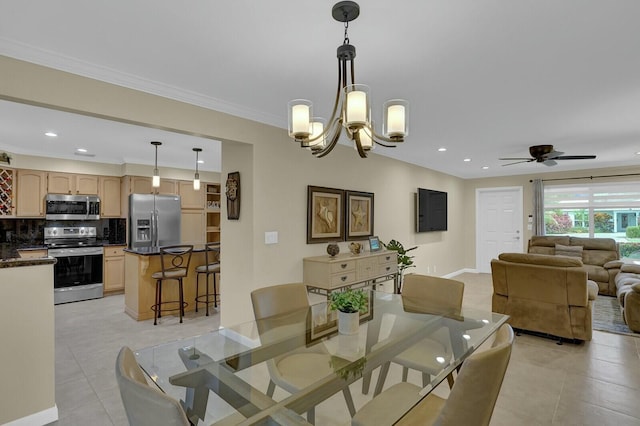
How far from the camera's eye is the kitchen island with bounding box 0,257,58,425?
81.1 inches

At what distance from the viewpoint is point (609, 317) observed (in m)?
4.38

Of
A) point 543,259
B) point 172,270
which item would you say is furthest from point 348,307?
point 172,270

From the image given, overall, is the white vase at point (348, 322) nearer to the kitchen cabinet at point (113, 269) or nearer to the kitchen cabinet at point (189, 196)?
the kitchen cabinet at point (113, 269)

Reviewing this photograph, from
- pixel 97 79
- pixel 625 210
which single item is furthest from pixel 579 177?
pixel 97 79

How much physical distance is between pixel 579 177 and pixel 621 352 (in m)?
4.76

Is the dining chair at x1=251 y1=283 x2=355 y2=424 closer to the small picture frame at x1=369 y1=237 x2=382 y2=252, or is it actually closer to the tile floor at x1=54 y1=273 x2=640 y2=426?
the tile floor at x1=54 y1=273 x2=640 y2=426

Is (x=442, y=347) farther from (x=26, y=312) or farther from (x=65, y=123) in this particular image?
(x=65, y=123)

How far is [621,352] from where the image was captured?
3289mm

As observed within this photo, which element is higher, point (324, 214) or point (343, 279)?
point (324, 214)

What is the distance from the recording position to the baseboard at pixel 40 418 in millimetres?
2090

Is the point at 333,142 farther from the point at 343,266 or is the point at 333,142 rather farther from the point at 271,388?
the point at 343,266

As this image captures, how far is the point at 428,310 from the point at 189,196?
5690 mm

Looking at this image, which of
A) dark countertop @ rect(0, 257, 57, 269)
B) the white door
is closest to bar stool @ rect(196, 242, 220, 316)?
dark countertop @ rect(0, 257, 57, 269)

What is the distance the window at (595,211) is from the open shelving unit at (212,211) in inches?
290
